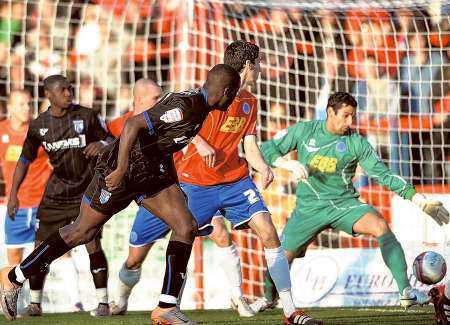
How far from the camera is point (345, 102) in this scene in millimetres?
8812

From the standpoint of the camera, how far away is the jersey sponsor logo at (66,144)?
30.0 ft

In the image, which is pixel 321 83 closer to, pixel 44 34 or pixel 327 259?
pixel 327 259

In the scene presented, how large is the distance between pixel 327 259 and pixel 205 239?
4.09ft

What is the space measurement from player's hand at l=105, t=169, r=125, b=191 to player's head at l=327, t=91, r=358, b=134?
2889 mm

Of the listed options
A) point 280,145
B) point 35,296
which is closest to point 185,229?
point 280,145

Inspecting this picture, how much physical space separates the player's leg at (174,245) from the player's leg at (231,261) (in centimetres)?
206

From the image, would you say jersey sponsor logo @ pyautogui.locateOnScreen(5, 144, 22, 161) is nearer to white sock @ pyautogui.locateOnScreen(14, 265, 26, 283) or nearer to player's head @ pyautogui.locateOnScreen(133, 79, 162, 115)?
player's head @ pyautogui.locateOnScreen(133, 79, 162, 115)

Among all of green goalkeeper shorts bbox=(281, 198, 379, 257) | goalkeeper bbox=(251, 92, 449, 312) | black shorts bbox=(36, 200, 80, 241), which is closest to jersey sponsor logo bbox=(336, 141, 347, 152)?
goalkeeper bbox=(251, 92, 449, 312)

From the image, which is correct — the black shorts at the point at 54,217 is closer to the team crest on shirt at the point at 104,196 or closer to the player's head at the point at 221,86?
the team crest on shirt at the point at 104,196

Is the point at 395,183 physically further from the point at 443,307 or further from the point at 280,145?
the point at 443,307

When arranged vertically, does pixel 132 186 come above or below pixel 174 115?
below

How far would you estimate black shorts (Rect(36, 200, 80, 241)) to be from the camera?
9266 mm

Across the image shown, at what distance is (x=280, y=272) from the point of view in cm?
752

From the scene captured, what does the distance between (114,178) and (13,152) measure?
15.0ft
